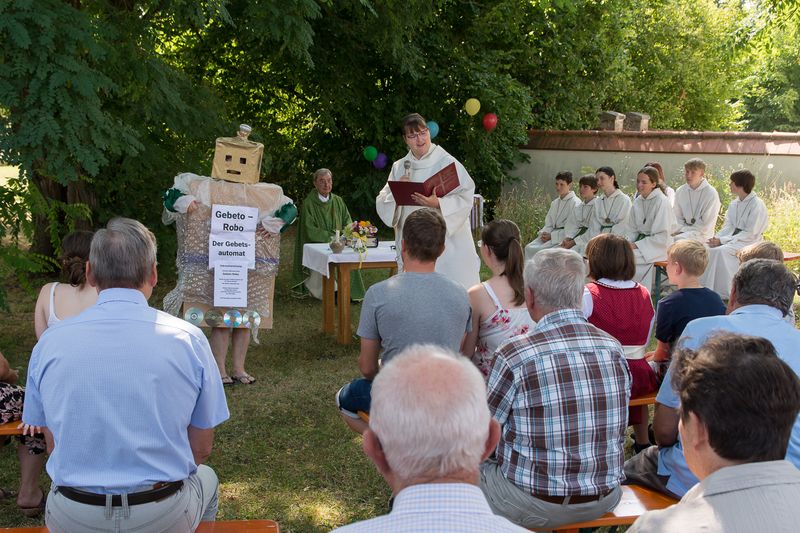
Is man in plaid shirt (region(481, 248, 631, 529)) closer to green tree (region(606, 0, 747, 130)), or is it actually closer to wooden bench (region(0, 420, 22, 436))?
wooden bench (region(0, 420, 22, 436))

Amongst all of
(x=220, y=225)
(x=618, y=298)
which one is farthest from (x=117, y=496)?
(x=220, y=225)

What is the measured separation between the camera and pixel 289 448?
16.3ft

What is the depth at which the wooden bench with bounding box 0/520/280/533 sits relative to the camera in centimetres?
282

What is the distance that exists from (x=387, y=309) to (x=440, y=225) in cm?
Answer: 50

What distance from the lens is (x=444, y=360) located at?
5.13ft

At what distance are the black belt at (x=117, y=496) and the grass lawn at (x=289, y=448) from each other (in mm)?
1482

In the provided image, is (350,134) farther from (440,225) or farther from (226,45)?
(440,225)

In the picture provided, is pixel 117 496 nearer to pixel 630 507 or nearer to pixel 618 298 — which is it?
pixel 630 507

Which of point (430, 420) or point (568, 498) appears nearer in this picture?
point (430, 420)

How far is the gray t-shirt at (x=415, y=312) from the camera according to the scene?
11.6 ft

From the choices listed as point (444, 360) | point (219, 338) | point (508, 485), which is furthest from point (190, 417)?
point (219, 338)

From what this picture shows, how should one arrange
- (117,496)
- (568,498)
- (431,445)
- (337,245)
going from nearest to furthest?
1. (431,445)
2. (117,496)
3. (568,498)
4. (337,245)

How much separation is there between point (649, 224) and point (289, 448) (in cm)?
582

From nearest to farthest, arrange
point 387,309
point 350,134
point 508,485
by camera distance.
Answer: point 508,485 < point 387,309 < point 350,134
